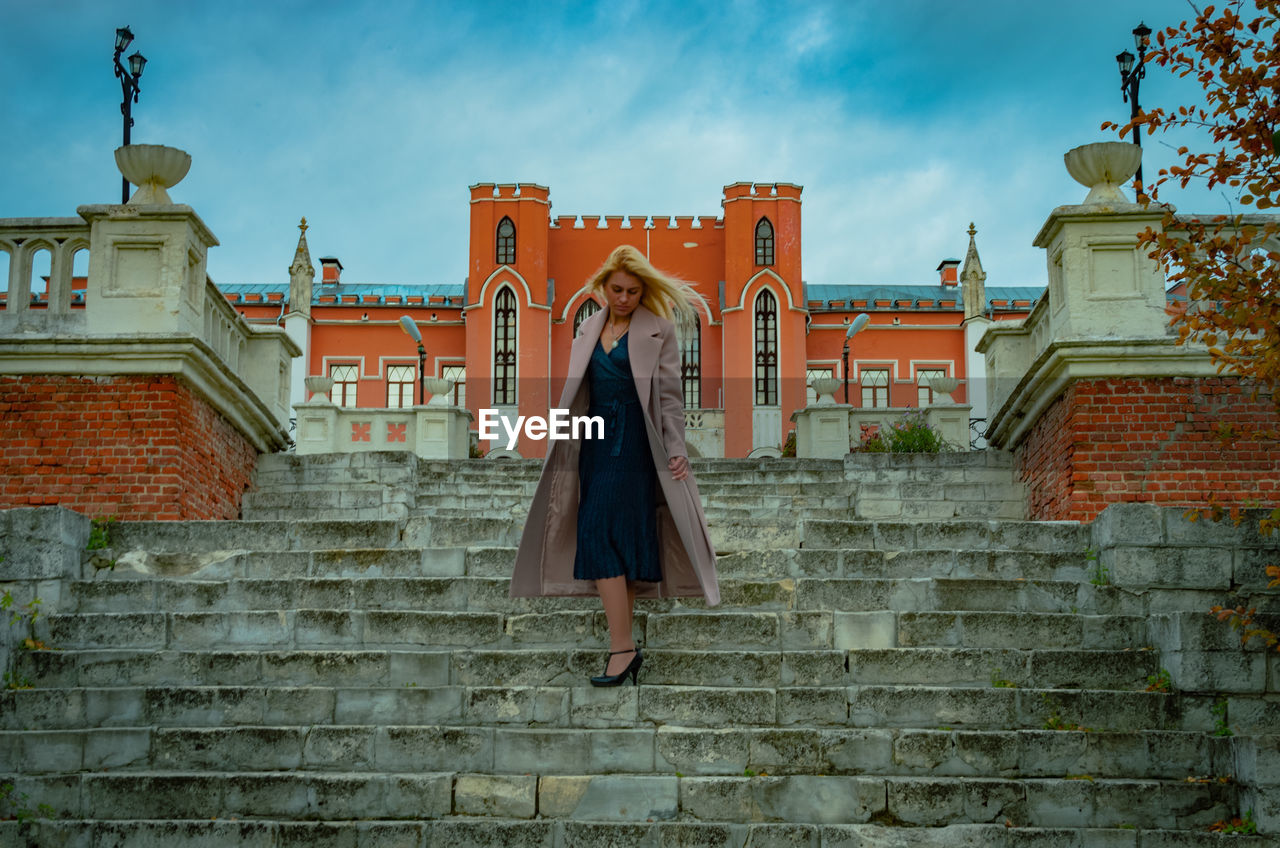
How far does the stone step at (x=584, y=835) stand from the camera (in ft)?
17.5

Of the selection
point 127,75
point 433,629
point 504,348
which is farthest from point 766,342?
point 433,629

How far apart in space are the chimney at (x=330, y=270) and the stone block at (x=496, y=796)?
43475mm

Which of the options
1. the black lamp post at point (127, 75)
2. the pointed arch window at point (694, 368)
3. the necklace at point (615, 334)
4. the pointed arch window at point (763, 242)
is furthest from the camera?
the pointed arch window at point (763, 242)

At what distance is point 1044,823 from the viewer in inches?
220

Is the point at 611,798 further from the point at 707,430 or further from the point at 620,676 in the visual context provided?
the point at 707,430

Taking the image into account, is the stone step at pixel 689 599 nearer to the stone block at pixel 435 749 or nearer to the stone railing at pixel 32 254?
the stone block at pixel 435 749

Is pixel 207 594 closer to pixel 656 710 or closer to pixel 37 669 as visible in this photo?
pixel 37 669

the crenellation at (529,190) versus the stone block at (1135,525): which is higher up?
the crenellation at (529,190)

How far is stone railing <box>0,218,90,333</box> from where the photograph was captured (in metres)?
9.61

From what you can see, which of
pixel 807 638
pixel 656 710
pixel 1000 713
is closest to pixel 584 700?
pixel 656 710

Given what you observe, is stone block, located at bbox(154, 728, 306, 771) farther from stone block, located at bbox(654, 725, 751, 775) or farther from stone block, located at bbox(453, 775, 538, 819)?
stone block, located at bbox(654, 725, 751, 775)

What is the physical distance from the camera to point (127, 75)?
15.6 metres

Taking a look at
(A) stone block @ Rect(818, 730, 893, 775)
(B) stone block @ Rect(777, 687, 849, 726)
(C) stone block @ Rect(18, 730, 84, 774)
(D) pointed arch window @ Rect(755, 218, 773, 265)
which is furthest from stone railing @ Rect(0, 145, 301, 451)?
(D) pointed arch window @ Rect(755, 218, 773, 265)

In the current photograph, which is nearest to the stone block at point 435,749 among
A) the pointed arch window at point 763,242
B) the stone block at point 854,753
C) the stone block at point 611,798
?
the stone block at point 611,798
